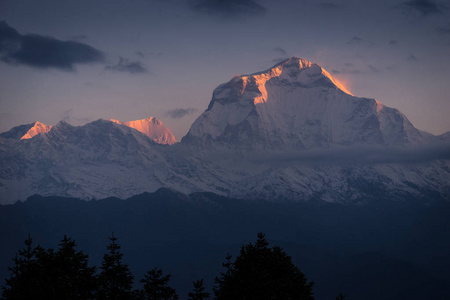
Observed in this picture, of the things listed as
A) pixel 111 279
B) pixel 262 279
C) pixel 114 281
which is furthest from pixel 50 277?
pixel 262 279

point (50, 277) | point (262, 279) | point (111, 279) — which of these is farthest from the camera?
point (111, 279)

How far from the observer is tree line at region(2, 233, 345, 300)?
6116 centimetres

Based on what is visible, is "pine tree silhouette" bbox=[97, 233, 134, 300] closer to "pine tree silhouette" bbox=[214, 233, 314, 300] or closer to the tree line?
the tree line

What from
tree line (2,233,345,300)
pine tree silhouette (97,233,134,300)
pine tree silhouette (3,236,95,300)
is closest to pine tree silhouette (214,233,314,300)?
tree line (2,233,345,300)

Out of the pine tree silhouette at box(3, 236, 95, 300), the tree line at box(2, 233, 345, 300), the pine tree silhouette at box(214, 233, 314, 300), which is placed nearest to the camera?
the pine tree silhouette at box(3, 236, 95, 300)

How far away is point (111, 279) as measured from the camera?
6819 cm

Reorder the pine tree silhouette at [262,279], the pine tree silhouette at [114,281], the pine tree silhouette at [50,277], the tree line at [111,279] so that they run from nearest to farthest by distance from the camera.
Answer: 1. the pine tree silhouette at [50,277]
2. the tree line at [111,279]
3. the pine tree silhouette at [262,279]
4. the pine tree silhouette at [114,281]

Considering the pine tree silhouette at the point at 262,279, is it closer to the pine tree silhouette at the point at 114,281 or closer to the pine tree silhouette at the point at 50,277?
the pine tree silhouette at the point at 114,281

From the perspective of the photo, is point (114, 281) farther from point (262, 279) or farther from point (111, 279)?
point (262, 279)

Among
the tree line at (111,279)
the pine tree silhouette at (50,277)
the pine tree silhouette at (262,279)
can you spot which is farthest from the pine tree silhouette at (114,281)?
the pine tree silhouette at (262,279)

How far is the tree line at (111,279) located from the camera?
61.2 m

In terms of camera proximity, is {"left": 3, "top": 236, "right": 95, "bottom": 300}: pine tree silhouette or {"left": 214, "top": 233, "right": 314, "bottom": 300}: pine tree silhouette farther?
{"left": 214, "top": 233, "right": 314, "bottom": 300}: pine tree silhouette

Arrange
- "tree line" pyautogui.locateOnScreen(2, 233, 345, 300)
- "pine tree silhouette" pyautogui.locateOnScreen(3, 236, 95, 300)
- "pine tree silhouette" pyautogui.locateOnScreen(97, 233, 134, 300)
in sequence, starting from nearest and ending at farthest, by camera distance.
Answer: "pine tree silhouette" pyautogui.locateOnScreen(3, 236, 95, 300)
"tree line" pyautogui.locateOnScreen(2, 233, 345, 300)
"pine tree silhouette" pyautogui.locateOnScreen(97, 233, 134, 300)

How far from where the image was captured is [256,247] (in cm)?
6756
